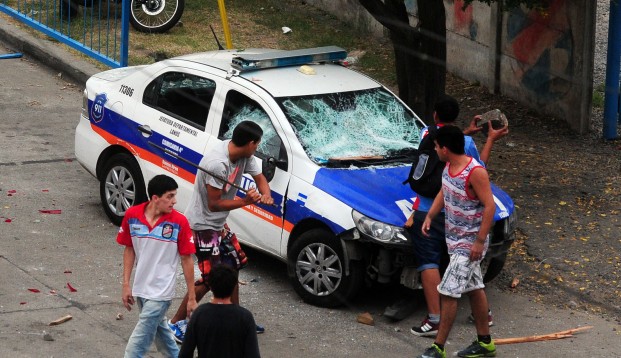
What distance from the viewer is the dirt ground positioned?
896cm

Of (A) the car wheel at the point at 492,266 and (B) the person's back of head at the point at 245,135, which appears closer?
(B) the person's back of head at the point at 245,135

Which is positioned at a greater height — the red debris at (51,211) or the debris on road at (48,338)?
the debris on road at (48,338)

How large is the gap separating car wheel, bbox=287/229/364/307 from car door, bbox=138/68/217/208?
1.19 m

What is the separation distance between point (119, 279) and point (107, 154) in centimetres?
151

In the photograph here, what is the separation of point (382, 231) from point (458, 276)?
0.72m

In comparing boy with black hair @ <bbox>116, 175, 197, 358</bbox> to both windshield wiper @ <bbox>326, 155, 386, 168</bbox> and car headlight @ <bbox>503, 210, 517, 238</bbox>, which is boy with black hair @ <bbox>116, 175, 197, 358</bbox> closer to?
windshield wiper @ <bbox>326, 155, 386, 168</bbox>

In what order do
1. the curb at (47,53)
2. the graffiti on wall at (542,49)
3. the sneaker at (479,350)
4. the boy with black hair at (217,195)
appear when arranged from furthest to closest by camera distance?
the curb at (47,53) < the graffiti on wall at (542,49) < the sneaker at (479,350) < the boy with black hair at (217,195)

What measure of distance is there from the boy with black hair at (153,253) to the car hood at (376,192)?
1811 mm

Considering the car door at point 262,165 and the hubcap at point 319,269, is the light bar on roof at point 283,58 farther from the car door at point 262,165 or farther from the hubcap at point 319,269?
the hubcap at point 319,269

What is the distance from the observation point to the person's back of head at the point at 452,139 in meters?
7.30

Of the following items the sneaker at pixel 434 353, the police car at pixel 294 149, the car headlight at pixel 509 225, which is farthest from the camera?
the car headlight at pixel 509 225

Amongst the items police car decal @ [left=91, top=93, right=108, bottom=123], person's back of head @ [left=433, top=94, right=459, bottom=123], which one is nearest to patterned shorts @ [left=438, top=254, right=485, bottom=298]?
person's back of head @ [left=433, top=94, right=459, bottom=123]

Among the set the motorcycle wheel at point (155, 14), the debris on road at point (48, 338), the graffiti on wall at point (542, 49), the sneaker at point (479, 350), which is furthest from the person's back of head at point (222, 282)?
the motorcycle wheel at point (155, 14)

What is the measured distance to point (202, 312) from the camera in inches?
213
